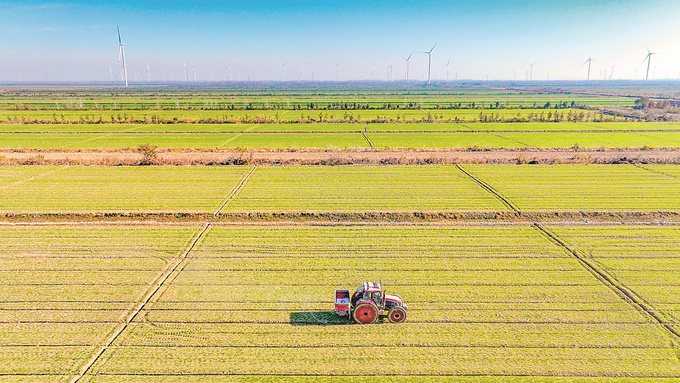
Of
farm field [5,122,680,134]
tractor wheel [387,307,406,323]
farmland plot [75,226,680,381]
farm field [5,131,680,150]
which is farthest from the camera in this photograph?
farm field [5,122,680,134]

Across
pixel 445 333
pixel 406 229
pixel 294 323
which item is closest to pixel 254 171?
pixel 406 229

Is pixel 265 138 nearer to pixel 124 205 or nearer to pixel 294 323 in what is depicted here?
pixel 124 205

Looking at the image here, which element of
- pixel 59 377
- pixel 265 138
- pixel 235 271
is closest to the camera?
pixel 59 377

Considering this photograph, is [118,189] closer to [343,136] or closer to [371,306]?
[371,306]

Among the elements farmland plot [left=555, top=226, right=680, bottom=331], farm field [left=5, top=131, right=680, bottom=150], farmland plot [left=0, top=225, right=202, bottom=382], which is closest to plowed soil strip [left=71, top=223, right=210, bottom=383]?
farmland plot [left=0, top=225, right=202, bottom=382]

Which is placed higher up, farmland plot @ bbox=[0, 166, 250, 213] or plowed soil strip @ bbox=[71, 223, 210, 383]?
farmland plot @ bbox=[0, 166, 250, 213]

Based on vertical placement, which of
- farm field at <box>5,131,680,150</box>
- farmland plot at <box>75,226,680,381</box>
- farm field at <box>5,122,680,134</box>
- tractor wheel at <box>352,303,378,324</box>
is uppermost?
farm field at <box>5,122,680,134</box>

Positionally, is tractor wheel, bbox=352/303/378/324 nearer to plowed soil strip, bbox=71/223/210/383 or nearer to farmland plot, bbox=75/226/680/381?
farmland plot, bbox=75/226/680/381

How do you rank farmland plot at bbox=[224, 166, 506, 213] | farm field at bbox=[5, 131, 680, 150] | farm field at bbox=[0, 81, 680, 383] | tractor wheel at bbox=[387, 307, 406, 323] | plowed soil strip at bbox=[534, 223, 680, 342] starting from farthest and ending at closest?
1. farm field at bbox=[5, 131, 680, 150]
2. farmland plot at bbox=[224, 166, 506, 213]
3. plowed soil strip at bbox=[534, 223, 680, 342]
4. tractor wheel at bbox=[387, 307, 406, 323]
5. farm field at bbox=[0, 81, 680, 383]
